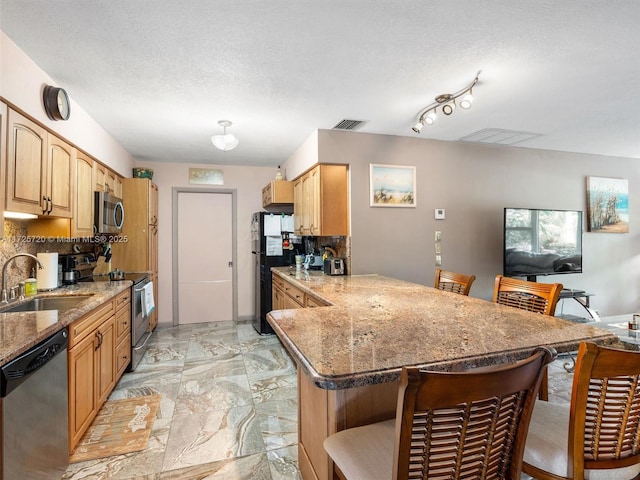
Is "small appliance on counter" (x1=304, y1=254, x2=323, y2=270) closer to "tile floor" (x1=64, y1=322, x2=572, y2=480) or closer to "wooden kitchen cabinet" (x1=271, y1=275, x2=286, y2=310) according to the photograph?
"wooden kitchen cabinet" (x1=271, y1=275, x2=286, y2=310)

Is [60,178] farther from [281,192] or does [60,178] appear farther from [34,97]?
[281,192]

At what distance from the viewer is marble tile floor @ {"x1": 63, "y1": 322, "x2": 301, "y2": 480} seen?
74.9 inches

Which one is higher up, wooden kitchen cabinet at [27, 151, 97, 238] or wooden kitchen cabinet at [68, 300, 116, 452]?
wooden kitchen cabinet at [27, 151, 97, 238]

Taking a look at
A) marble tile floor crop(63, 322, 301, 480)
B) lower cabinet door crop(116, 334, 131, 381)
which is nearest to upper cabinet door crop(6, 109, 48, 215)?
lower cabinet door crop(116, 334, 131, 381)

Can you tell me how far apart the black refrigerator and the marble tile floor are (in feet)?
1.53

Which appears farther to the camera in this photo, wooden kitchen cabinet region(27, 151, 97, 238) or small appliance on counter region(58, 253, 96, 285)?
small appliance on counter region(58, 253, 96, 285)

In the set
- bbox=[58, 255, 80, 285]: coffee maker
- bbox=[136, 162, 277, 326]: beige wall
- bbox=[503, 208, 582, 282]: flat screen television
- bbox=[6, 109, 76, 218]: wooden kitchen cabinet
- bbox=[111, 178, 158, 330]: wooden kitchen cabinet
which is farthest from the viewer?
bbox=[136, 162, 277, 326]: beige wall

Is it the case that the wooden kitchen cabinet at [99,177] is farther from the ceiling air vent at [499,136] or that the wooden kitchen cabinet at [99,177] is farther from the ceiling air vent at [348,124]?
the ceiling air vent at [499,136]

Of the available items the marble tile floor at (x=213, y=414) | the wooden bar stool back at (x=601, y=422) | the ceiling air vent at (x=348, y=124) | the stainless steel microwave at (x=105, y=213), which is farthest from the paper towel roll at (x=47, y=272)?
the wooden bar stool back at (x=601, y=422)

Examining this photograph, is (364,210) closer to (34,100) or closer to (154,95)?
(154,95)

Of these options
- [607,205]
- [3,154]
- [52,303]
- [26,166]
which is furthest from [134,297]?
[607,205]

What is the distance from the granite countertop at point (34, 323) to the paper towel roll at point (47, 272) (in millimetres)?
85

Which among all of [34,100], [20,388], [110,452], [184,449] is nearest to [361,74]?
[34,100]

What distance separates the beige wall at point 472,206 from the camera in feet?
11.9
